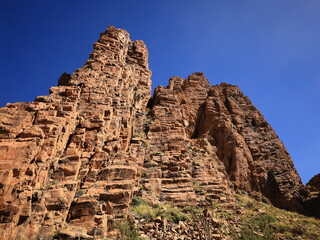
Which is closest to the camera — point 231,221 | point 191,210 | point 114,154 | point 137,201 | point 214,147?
point 137,201

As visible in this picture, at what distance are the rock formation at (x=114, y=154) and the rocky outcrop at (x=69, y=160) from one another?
0.06m

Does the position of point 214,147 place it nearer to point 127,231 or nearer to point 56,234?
point 127,231

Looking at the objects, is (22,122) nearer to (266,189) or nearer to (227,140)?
(227,140)

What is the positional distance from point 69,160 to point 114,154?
143 inches

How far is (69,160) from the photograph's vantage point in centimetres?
1505

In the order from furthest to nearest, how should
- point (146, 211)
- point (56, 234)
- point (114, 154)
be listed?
point (114, 154), point (146, 211), point (56, 234)

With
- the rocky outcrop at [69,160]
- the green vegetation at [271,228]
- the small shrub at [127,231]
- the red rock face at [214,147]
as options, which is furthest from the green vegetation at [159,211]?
the green vegetation at [271,228]

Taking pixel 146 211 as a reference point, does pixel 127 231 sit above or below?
below

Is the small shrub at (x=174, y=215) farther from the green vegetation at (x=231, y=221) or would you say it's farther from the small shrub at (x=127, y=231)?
the small shrub at (x=127, y=231)

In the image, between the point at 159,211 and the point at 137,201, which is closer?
the point at 159,211

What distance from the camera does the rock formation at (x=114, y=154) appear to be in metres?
11.8

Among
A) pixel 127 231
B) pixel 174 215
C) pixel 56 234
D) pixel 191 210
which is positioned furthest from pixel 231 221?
pixel 56 234

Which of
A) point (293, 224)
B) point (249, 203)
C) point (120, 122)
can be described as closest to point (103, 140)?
point (120, 122)

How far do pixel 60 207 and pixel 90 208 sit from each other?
1763 millimetres
